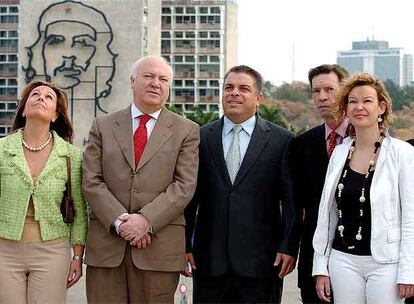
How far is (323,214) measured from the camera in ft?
11.0

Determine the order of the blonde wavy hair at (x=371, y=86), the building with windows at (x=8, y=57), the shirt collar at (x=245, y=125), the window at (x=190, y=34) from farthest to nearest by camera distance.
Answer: the window at (x=190, y=34) < the building with windows at (x=8, y=57) < the shirt collar at (x=245, y=125) < the blonde wavy hair at (x=371, y=86)

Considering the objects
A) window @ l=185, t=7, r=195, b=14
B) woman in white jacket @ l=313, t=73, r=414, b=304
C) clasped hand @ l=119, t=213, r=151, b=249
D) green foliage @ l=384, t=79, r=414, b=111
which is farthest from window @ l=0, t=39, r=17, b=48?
woman in white jacket @ l=313, t=73, r=414, b=304

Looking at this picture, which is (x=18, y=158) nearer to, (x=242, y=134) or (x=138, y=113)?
(x=138, y=113)

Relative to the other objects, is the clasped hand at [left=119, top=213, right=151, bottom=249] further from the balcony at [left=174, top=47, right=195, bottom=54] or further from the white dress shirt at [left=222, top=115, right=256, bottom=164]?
the balcony at [left=174, top=47, right=195, bottom=54]

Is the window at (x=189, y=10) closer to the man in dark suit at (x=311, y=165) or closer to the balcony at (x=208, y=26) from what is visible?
the balcony at (x=208, y=26)

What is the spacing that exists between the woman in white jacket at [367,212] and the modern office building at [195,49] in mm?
36686

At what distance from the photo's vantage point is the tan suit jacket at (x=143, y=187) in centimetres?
355

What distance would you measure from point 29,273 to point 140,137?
0.85 m

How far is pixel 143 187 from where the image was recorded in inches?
141

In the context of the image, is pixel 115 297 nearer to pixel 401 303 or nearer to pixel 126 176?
pixel 126 176

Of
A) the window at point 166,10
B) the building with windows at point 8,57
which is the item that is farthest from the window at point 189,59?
the building with windows at point 8,57

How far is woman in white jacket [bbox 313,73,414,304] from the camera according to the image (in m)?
3.14

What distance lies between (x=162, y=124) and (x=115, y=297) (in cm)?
89

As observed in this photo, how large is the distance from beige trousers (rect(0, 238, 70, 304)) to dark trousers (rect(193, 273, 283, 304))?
76 cm
